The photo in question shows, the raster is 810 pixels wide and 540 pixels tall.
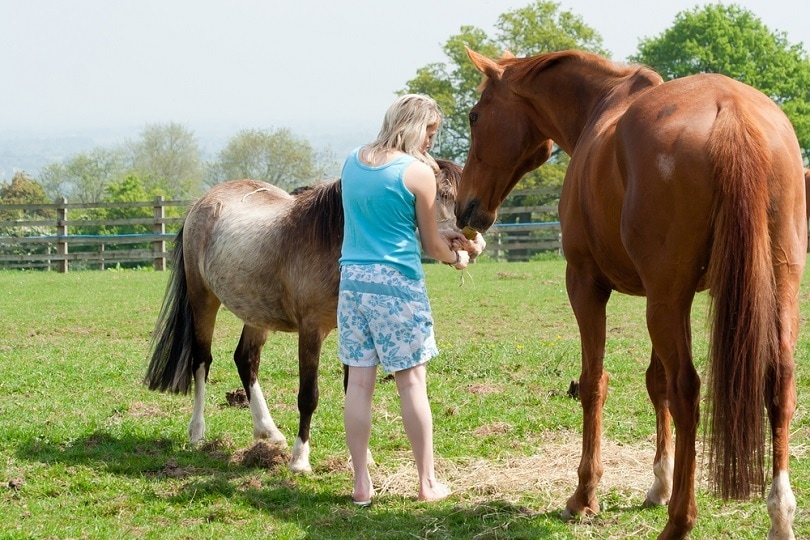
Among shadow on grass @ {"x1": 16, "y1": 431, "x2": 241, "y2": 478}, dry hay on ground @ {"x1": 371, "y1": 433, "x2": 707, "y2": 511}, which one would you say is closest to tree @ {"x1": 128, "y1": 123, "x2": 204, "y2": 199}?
shadow on grass @ {"x1": 16, "y1": 431, "x2": 241, "y2": 478}

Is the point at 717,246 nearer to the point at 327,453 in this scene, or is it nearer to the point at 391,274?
the point at 391,274

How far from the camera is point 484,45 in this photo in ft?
139

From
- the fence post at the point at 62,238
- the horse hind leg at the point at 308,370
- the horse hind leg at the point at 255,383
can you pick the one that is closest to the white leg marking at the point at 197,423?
the horse hind leg at the point at 255,383

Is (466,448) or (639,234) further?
(466,448)

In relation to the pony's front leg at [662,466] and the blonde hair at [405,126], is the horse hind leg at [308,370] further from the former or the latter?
the pony's front leg at [662,466]

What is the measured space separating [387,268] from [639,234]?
1.39 m

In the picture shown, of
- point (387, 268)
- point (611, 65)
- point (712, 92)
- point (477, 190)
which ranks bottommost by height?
point (387, 268)

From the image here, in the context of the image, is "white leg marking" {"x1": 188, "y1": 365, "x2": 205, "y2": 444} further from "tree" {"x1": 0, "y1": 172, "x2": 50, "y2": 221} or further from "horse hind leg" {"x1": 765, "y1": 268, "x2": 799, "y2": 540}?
"tree" {"x1": 0, "y1": 172, "x2": 50, "y2": 221}

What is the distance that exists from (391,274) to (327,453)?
1663 mm

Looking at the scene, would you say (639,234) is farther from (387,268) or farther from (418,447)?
(418,447)

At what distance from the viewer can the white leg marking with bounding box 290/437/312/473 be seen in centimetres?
500

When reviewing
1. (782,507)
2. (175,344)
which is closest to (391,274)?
(782,507)

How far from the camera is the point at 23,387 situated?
709cm

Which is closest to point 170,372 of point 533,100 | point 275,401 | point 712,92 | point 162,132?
point 275,401
